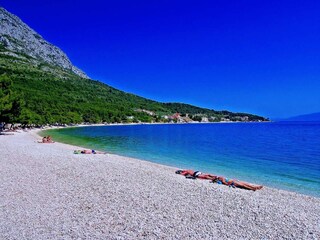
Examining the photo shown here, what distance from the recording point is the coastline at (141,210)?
853 centimetres

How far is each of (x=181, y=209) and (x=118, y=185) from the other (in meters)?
4.61

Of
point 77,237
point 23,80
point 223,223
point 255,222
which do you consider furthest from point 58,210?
point 23,80

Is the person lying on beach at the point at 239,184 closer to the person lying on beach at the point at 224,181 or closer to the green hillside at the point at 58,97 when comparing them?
the person lying on beach at the point at 224,181

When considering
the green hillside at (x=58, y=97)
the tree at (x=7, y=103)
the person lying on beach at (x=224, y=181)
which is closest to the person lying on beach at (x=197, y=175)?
the person lying on beach at (x=224, y=181)

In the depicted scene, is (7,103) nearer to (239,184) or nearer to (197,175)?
(197,175)

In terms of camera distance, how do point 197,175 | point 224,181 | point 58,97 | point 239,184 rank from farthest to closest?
point 58,97, point 197,175, point 224,181, point 239,184

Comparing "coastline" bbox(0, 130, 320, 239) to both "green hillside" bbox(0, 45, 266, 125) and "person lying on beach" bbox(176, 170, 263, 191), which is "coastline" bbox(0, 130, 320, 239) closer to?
"person lying on beach" bbox(176, 170, 263, 191)

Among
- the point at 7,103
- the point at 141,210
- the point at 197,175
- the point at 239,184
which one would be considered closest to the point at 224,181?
the point at 239,184

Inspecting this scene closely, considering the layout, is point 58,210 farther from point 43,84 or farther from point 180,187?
point 43,84

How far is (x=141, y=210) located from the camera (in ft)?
34.3

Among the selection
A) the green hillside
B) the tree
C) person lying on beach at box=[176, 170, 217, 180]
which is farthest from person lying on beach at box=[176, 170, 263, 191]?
the green hillside

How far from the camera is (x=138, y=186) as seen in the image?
14.3 metres

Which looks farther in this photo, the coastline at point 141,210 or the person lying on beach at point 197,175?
the person lying on beach at point 197,175

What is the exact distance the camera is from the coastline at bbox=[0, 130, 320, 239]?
8531 mm
